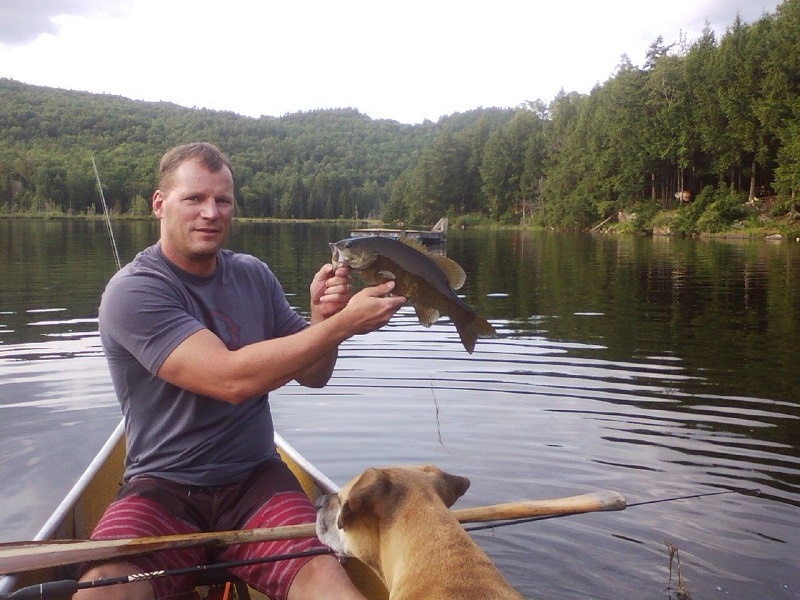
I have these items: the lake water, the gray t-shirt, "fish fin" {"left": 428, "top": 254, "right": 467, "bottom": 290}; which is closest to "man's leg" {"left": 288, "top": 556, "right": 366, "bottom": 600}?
the gray t-shirt

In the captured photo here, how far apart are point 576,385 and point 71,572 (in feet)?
29.1

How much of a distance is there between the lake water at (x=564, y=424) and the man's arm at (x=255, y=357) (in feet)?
10.8

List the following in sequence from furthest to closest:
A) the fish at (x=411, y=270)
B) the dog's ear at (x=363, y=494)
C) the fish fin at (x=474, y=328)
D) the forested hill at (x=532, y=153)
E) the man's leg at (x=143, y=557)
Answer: the forested hill at (x=532, y=153) → the fish fin at (x=474, y=328) → the fish at (x=411, y=270) → the man's leg at (x=143, y=557) → the dog's ear at (x=363, y=494)

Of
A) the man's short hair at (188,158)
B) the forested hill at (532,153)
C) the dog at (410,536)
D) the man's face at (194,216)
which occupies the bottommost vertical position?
the dog at (410,536)

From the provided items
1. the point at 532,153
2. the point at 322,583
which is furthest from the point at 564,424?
the point at 532,153

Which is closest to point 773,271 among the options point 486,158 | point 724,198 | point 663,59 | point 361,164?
point 724,198

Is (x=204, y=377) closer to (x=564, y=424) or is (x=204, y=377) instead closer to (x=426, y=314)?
(x=426, y=314)

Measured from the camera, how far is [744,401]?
35.4 feet

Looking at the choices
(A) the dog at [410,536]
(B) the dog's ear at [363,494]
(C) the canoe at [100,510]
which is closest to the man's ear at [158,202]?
(C) the canoe at [100,510]

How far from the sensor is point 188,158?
4.20m

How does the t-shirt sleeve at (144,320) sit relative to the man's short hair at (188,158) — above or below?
below

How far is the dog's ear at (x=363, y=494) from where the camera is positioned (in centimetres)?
293

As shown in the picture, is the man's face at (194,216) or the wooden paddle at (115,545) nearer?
the wooden paddle at (115,545)

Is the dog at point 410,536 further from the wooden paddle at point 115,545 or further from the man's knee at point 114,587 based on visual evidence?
the man's knee at point 114,587
